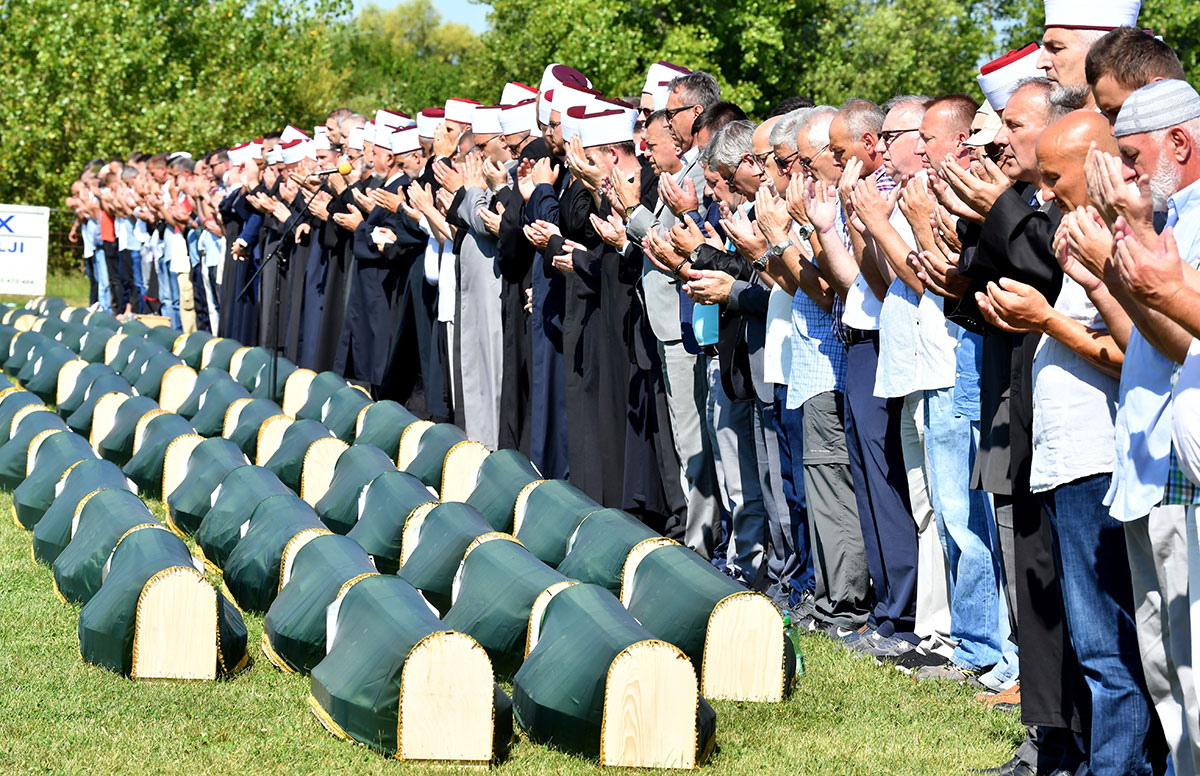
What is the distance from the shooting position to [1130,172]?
4.06m

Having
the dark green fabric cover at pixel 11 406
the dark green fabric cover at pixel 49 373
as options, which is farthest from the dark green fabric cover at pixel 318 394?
the dark green fabric cover at pixel 49 373

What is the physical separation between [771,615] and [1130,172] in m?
2.40

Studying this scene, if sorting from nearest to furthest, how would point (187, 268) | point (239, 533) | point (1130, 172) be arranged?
point (1130, 172), point (239, 533), point (187, 268)

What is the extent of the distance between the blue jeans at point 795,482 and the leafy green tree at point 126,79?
1059 inches

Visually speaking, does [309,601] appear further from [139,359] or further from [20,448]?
[139,359]

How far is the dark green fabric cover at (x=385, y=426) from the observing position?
9562 mm

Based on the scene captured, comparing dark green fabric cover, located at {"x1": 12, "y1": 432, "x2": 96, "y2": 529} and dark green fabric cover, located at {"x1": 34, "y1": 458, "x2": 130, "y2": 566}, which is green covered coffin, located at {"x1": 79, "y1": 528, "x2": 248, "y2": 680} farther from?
dark green fabric cover, located at {"x1": 12, "y1": 432, "x2": 96, "y2": 529}

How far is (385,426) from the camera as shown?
9711 mm

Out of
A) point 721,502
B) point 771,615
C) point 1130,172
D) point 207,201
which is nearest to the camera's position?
point 1130,172

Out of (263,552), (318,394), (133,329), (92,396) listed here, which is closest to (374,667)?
(263,552)

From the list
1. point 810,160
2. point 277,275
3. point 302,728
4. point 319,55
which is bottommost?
point 302,728

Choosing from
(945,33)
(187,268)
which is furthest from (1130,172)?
(945,33)

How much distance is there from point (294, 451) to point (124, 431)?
2.08 m

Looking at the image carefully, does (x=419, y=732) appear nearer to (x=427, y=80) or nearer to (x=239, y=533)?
(x=239, y=533)
